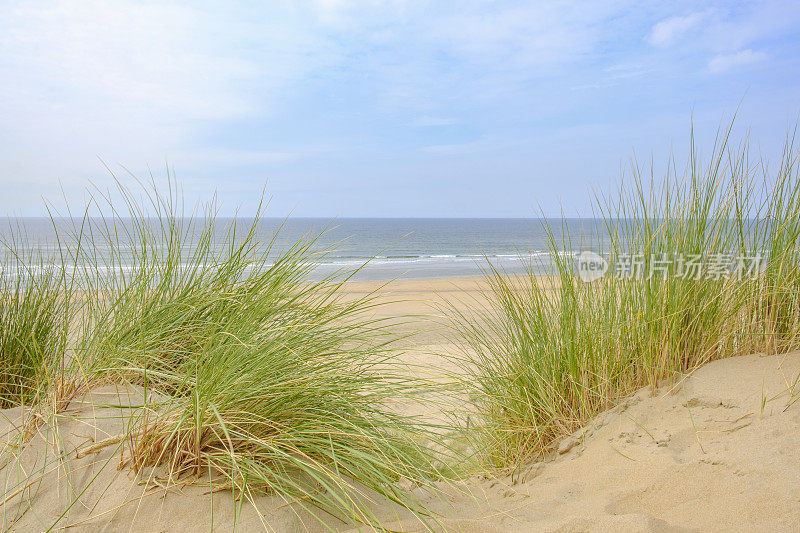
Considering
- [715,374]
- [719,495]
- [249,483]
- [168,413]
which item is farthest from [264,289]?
[715,374]

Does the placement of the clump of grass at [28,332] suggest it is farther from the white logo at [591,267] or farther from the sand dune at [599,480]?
the white logo at [591,267]

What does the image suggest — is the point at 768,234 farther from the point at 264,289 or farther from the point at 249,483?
the point at 249,483

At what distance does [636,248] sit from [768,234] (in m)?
0.75

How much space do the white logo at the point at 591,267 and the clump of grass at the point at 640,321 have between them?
73 mm

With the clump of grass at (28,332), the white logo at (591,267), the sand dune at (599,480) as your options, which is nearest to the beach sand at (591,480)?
the sand dune at (599,480)

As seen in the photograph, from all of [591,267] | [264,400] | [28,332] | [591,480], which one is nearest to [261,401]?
[264,400]

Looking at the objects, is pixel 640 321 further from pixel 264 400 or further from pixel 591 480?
pixel 264 400

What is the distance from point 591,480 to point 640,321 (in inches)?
34.1

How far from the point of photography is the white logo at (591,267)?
2826 mm

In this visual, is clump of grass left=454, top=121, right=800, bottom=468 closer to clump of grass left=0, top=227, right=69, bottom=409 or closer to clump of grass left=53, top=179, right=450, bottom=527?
clump of grass left=53, top=179, right=450, bottom=527

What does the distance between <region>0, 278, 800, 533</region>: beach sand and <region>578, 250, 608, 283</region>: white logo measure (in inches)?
26.2

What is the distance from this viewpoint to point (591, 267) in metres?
2.92

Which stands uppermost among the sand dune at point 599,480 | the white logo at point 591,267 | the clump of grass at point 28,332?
the white logo at point 591,267

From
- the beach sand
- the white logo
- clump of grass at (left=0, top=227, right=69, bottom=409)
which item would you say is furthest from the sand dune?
the white logo
